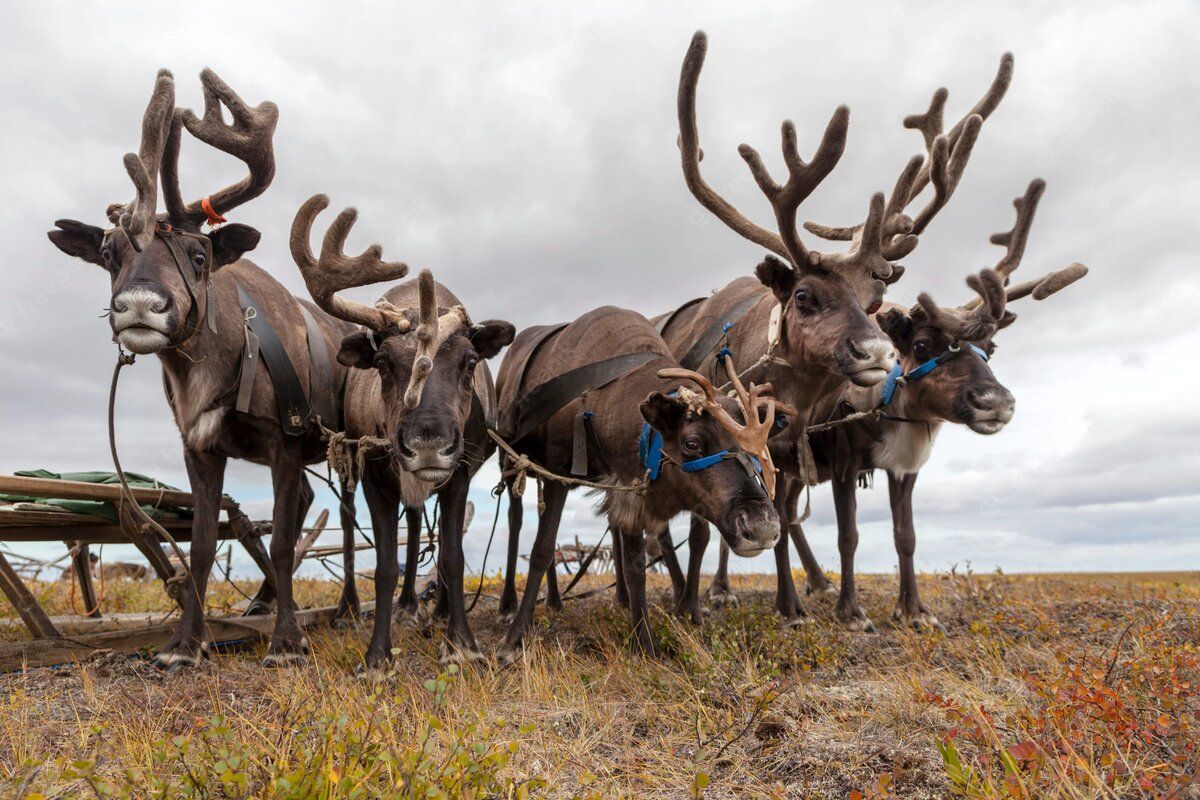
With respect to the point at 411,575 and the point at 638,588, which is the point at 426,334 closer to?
the point at 638,588

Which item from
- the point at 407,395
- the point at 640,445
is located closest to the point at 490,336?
the point at 407,395

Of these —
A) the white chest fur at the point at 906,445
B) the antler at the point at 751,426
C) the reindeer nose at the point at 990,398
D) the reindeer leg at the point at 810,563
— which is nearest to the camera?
the antler at the point at 751,426

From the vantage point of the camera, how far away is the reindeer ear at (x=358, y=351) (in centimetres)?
538

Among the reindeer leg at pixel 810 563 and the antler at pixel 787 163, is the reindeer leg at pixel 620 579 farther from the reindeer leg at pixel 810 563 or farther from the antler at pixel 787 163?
the antler at pixel 787 163

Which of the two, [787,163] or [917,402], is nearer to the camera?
[787,163]

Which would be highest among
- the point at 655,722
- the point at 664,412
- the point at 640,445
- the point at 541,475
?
the point at 664,412

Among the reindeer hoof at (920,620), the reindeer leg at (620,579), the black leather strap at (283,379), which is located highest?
the black leather strap at (283,379)

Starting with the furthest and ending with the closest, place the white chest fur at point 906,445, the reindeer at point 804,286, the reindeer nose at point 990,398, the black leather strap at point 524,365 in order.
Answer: the white chest fur at point 906,445
the reindeer nose at point 990,398
the black leather strap at point 524,365
the reindeer at point 804,286

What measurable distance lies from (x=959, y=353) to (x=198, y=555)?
6.63m

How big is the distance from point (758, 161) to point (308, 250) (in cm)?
371

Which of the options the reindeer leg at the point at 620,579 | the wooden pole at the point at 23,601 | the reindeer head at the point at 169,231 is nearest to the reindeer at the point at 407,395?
the reindeer head at the point at 169,231

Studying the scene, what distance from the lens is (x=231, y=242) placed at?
572 cm

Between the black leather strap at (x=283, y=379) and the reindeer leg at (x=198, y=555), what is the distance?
68cm

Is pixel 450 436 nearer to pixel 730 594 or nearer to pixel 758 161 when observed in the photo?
pixel 758 161
